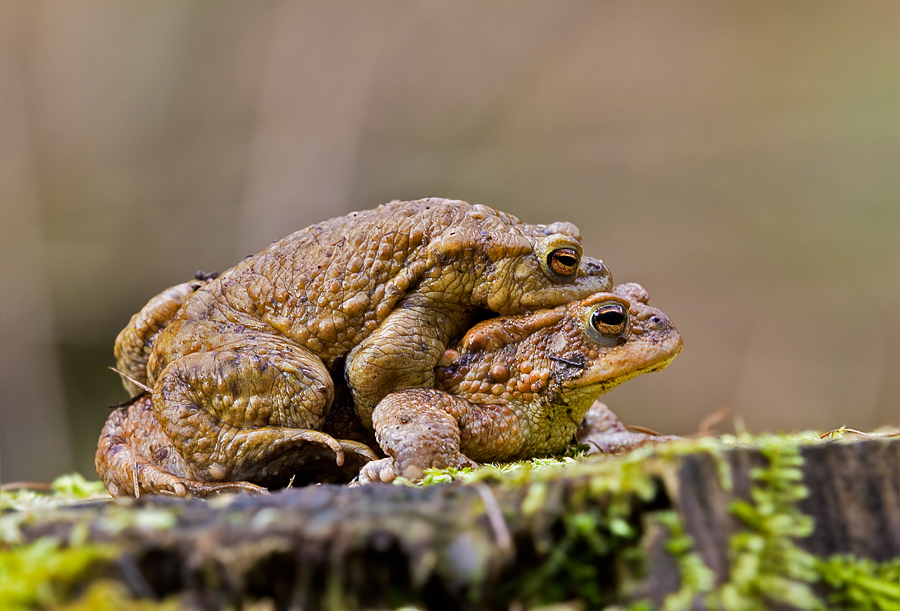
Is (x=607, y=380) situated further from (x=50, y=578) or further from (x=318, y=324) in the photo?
(x=50, y=578)

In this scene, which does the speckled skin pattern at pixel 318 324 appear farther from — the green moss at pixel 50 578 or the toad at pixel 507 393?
the green moss at pixel 50 578

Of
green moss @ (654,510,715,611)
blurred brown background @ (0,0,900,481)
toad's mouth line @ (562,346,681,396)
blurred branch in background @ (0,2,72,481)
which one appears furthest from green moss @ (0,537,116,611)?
blurred branch in background @ (0,2,72,481)

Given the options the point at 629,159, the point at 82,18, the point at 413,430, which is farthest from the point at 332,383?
the point at 82,18

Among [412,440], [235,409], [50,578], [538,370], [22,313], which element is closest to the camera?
[50,578]

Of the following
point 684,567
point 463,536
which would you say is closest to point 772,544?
point 684,567

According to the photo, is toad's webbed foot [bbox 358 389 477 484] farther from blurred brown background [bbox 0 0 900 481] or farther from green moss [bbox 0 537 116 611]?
blurred brown background [bbox 0 0 900 481]

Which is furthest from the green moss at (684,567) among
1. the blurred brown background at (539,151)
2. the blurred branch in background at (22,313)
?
the blurred branch in background at (22,313)

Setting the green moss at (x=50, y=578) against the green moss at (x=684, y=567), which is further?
the green moss at (x=684, y=567)

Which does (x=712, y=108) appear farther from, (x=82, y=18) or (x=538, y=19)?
(x=82, y=18)

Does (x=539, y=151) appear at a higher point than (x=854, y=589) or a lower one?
higher
